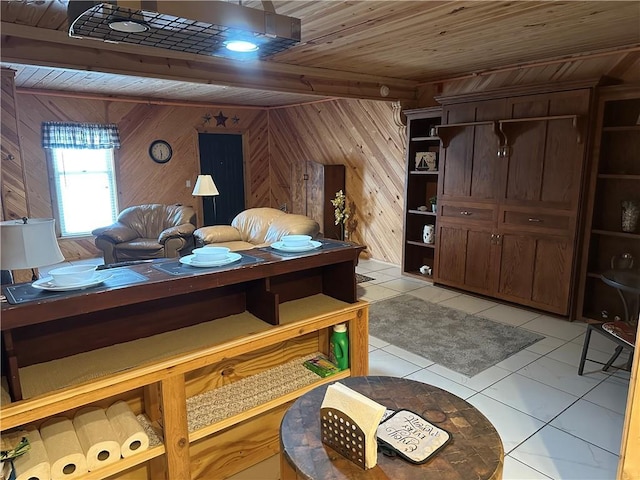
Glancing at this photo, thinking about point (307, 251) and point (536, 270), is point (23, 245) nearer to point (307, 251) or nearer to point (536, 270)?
point (307, 251)

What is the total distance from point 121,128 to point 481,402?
6.56 meters

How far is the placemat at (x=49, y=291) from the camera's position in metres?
1.50

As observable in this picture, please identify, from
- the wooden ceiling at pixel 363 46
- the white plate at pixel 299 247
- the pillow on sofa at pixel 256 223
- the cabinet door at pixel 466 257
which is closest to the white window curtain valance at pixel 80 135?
the wooden ceiling at pixel 363 46

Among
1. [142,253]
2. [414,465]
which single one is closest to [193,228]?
[142,253]

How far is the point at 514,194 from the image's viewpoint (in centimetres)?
435

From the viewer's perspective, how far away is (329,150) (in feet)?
23.9

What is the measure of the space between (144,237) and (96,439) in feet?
15.7

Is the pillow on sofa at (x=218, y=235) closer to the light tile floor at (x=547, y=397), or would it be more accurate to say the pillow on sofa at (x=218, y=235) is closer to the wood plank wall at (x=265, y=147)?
the wood plank wall at (x=265, y=147)

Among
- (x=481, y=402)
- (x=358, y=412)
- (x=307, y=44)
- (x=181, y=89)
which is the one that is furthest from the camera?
(x=181, y=89)

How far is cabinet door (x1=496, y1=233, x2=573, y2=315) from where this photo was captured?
4078mm

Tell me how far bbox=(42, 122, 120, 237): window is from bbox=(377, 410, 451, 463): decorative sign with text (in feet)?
21.8

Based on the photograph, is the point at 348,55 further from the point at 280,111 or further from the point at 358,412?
the point at 280,111

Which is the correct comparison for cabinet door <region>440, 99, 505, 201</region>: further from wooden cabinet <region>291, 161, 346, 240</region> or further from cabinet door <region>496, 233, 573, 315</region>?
wooden cabinet <region>291, 161, 346, 240</region>

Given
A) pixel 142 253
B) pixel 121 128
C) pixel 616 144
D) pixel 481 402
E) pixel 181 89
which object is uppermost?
pixel 181 89
